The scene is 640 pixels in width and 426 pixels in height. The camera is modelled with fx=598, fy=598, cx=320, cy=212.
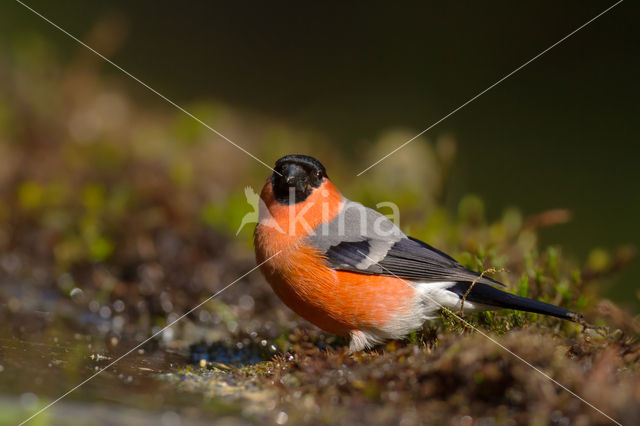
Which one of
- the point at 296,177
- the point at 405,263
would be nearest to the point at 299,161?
the point at 296,177

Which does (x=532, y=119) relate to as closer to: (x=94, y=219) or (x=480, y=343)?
(x=94, y=219)

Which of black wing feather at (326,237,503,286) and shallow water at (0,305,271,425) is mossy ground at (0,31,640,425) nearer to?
shallow water at (0,305,271,425)

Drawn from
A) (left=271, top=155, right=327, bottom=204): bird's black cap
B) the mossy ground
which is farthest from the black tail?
(left=271, top=155, right=327, bottom=204): bird's black cap

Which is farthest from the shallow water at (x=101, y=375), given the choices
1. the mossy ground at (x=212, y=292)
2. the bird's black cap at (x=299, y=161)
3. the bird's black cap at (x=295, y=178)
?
the bird's black cap at (x=299, y=161)

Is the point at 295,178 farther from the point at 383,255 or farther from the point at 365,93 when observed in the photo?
the point at 365,93

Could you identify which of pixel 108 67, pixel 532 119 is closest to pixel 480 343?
pixel 532 119

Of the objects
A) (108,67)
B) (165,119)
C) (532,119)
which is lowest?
(165,119)

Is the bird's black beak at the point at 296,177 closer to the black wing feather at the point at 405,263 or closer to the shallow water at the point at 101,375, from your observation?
the black wing feather at the point at 405,263
